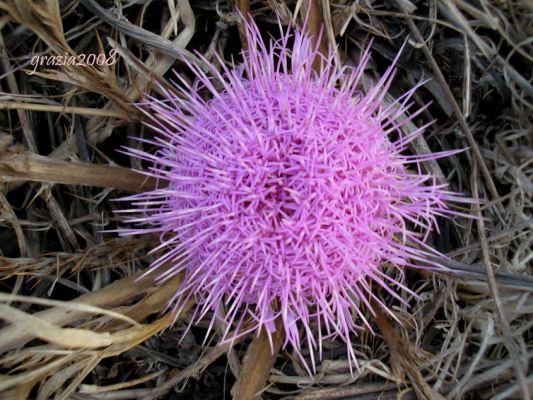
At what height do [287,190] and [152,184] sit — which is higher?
[287,190]

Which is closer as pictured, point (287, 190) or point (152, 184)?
point (287, 190)

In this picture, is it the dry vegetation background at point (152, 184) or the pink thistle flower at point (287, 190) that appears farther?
the dry vegetation background at point (152, 184)

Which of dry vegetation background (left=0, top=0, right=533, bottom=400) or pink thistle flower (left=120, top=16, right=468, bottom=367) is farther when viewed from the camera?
dry vegetation background (left=0, top=0, right=533, bottom=400)

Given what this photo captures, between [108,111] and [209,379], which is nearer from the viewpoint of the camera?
[108,111]

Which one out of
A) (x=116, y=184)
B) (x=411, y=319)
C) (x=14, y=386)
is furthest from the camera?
(x=411, y=319)

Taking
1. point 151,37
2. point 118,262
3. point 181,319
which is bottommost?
point 181,319

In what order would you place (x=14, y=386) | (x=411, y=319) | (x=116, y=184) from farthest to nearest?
1. (x=411, y=319)
2. (x=116, y=184)
3. (x=14, y=386)

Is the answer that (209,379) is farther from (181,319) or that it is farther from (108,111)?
(108,111)

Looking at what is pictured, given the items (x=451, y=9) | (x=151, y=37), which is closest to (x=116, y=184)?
(x=151, y=37)
